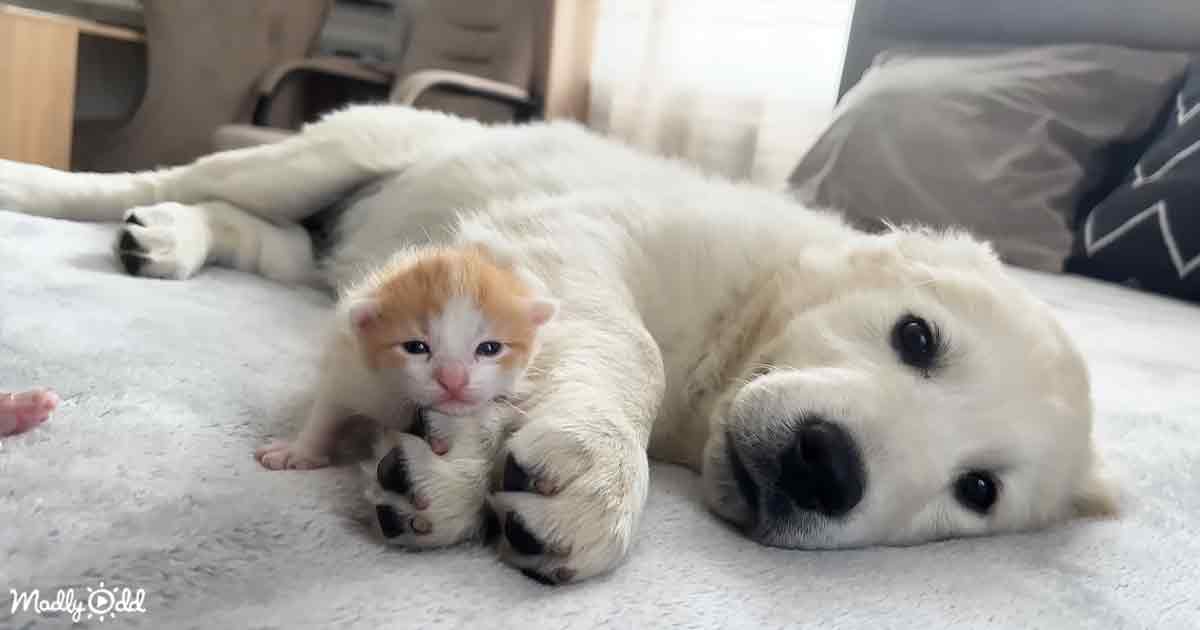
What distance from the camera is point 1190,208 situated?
2.37 metres

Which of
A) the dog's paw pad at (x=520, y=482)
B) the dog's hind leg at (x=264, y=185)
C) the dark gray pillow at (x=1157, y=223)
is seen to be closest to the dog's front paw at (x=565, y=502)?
the dog's paw pad at (x=520, y=482)

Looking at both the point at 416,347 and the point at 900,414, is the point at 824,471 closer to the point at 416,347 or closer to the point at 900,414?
the point at 900,414

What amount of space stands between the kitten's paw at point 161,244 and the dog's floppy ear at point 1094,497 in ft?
4.92

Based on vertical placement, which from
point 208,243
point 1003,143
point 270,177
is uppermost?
point 1003,143

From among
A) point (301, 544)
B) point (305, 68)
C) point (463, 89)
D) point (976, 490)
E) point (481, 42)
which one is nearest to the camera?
point (301, 544)

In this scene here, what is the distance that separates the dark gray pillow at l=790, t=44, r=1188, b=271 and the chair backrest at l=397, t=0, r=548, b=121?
7.68 ft

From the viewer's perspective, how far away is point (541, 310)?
1.01 meters

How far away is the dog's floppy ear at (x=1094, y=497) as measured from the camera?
46.5 inches

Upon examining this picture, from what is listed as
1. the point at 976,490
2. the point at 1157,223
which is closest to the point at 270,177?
the point at 976,490

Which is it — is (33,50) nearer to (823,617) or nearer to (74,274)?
(74,274)

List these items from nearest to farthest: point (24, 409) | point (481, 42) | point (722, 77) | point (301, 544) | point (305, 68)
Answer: point (301, 544)
point (24, 409)
point (722, 77)
point (305, 68)
point (481, 42)

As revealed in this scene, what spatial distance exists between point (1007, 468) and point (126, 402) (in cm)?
102

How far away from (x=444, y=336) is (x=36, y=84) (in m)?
4.06

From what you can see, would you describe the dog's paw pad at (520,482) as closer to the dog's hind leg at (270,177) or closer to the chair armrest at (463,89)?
the dog's hind leg at (270,177)
